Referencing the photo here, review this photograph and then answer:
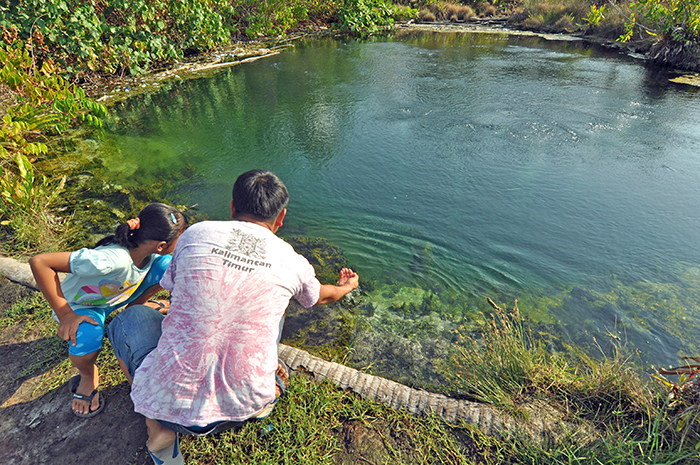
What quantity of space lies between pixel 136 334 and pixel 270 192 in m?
1.12

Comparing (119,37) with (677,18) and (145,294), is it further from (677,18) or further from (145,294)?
(677,18)

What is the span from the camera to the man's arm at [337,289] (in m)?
2.24

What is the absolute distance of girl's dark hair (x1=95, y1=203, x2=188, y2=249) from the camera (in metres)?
2.37

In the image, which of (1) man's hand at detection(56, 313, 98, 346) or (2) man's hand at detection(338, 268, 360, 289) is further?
(2) man's hand at detection(338, 268, 360, 289)

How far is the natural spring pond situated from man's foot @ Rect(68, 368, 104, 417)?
1.56 m

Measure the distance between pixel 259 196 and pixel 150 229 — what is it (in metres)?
0.88

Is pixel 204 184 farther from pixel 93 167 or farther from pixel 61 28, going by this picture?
pixel 61 28

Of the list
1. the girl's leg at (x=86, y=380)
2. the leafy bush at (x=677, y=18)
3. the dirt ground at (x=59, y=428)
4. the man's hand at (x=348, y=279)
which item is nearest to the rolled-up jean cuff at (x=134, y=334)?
the girl's leg at (x=86, y=380)

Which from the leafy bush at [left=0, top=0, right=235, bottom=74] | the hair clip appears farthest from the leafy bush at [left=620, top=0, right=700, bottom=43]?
the hair clip

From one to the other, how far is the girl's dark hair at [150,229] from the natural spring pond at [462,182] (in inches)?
59.8

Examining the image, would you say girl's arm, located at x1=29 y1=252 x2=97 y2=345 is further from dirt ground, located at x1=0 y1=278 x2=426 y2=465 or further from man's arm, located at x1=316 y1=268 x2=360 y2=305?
man's arm, located at x1=316 y1=268 x2=360 y2=305

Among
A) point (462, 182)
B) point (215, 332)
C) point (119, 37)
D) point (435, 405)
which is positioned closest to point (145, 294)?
point (215, 332)

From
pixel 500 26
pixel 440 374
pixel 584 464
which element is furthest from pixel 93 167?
pixel 500 26

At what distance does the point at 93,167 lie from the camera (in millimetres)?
6035
